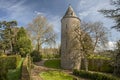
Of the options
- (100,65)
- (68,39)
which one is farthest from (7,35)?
(100,65)

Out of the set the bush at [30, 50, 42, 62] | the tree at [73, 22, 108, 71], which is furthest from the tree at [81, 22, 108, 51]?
the bush at [30, 50, 42, 62]

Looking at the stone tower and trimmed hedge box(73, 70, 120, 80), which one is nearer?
trimmed hedge box(73, 70, 120, 80)

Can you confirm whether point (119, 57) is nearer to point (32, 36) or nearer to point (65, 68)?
point (65, 68)

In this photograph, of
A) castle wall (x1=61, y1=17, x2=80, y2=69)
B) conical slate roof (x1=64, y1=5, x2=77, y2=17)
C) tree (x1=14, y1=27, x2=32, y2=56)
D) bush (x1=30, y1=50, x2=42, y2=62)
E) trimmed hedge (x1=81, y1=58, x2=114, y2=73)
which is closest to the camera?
trimmed hedge (x1=81, y1=58, x2=114, y2=73)

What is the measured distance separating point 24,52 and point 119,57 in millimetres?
23997

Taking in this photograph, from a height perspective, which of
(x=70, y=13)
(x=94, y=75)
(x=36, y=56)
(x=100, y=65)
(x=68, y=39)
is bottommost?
(x=94, y=75)

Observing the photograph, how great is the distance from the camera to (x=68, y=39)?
1486 inches

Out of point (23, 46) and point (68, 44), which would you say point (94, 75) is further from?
point (23, 46)

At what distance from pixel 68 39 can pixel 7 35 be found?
744 inches

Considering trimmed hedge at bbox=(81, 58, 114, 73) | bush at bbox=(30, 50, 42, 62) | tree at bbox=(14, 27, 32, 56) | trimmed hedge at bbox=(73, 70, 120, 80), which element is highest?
tree at bbox=(14, 27, 32, 56)

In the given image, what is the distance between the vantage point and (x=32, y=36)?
5059cm

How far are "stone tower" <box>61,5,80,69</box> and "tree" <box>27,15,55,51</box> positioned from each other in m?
12.9

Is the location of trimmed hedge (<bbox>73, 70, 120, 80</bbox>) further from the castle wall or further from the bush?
the bush

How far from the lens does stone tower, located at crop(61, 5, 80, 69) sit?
37188 mm
